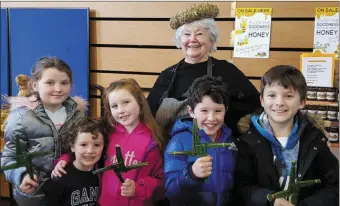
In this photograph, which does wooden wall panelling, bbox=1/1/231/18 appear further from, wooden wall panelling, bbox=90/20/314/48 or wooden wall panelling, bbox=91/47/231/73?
wooden wall panelling, bbox=91/47/231/73

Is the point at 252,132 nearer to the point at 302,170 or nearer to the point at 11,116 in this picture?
the point at 302,170

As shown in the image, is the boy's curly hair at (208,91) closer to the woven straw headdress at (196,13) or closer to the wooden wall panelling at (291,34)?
the woven straw headdress at (196,13)

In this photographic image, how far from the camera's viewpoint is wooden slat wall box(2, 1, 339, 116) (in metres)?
2.86

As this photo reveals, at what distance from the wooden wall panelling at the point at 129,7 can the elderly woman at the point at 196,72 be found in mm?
1184

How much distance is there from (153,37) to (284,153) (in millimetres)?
1857

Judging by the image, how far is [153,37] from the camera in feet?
10.0

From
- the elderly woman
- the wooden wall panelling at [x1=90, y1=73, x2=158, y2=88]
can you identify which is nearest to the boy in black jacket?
the elderly woman

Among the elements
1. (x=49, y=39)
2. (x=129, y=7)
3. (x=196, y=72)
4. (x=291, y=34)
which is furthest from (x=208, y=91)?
(x=129, y=7)

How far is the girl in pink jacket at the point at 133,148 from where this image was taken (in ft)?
5.10

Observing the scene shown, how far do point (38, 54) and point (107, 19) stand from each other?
78 cm

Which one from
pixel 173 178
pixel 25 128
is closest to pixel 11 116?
pixel 25 128

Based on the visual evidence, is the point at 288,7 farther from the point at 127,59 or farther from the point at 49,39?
the point at 49,39

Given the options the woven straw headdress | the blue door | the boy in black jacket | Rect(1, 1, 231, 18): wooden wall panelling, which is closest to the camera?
the boy in black jacket

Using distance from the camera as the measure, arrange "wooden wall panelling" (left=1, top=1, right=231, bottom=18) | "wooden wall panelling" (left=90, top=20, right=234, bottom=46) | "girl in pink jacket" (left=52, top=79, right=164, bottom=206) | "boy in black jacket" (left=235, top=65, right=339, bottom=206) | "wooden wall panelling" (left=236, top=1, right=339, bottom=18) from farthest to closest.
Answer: "wooden wall panelling" (left=90, top=20, right=234, bottom=46) < "wooden wall panelling" (left=1, top=1, right=231, bottom=18) < "wooden wall panelling" (left=236, top=1, right=339, bottom=18) < "girl in pink jacket" (left=52, top=79, right=164, bottom=206) < "boy in black jacket" (left=235, top=65, right=339, bottom=206)
